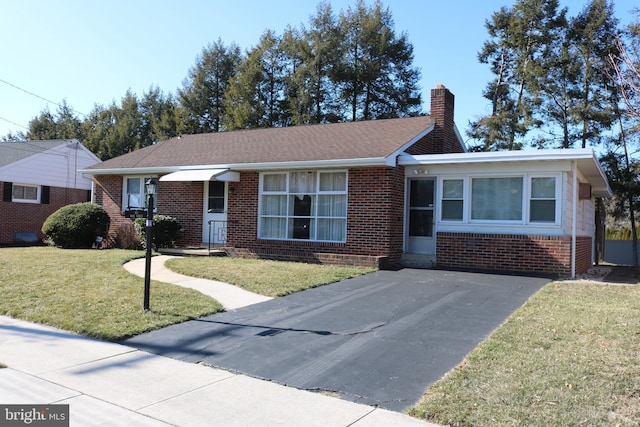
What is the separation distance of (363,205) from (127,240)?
348 inches

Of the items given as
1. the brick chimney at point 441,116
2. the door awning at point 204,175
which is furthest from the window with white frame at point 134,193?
the brick chimney at point 441,116

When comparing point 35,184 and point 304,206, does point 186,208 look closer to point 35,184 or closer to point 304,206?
point 304,206

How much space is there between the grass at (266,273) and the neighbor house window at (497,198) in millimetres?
3198

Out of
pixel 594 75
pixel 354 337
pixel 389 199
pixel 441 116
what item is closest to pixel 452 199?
pixel 389 199

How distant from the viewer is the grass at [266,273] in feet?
31.8

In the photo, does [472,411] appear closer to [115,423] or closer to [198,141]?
[115,423]

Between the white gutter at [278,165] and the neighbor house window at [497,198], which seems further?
the white gutter at [278,165]

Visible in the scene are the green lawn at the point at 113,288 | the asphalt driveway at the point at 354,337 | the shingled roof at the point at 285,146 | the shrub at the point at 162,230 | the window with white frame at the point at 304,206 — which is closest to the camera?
the asphalt driveway at the point at 354,337

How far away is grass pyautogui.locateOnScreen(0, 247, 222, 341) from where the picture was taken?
7062 mm

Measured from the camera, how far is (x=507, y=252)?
11805mm

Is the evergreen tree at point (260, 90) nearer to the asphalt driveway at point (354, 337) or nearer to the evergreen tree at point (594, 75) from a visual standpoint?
the evergreen tree at point (594, 75)

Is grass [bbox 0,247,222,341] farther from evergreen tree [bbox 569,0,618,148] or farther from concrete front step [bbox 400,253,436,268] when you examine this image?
evergreen tree [bbox 569,0,618,148]

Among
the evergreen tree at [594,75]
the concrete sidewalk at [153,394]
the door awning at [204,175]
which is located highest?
the evergreen tree at [594,75]

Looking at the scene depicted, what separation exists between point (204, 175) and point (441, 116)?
7.68 meters
